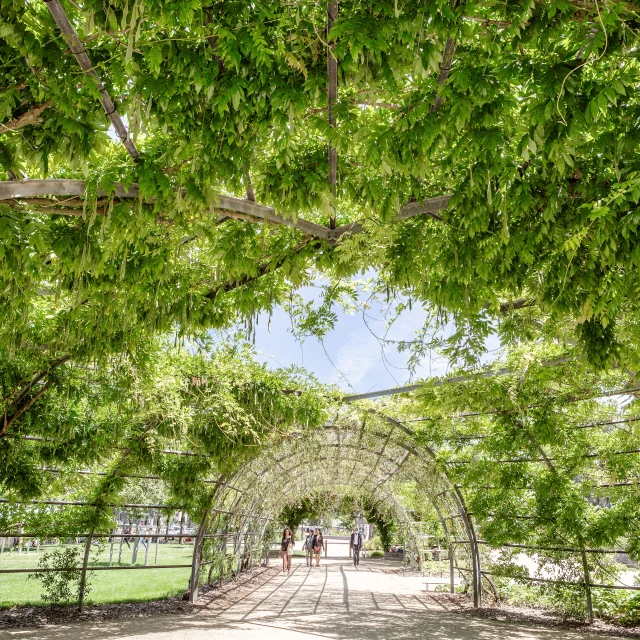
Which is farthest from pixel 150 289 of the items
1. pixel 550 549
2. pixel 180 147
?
pixel 550 549

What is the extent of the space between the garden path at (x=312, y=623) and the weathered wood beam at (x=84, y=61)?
20.8 feet

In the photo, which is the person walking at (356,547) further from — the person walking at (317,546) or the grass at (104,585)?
the grass at (104,585)

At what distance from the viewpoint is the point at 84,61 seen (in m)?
2.70

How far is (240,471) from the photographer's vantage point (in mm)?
12047

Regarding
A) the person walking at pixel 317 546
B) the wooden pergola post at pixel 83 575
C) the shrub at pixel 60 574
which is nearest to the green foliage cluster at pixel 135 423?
the wooden pergola post at pixel 83 575

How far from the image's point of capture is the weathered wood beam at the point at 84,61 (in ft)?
7.96

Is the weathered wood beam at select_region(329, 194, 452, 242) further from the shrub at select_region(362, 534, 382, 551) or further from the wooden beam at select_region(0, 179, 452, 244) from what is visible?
the shrub at select_region(362, 534, 382, 551)

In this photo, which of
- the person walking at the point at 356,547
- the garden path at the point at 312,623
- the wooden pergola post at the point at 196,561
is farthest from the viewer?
the person walking at the point at 356,547

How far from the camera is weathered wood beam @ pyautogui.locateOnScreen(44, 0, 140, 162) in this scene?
2.43 meters

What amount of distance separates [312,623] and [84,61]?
838cm

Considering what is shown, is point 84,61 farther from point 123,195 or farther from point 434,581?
point 434,581

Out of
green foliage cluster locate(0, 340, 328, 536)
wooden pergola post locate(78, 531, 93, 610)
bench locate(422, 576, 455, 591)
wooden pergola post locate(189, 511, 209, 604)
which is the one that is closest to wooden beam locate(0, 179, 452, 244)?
green foliage cluster locate(0, 340, 328, 536)

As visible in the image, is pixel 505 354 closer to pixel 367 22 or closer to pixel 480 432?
pixel 480 432

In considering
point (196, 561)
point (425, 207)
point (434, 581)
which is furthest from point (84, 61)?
point (434, 581)
